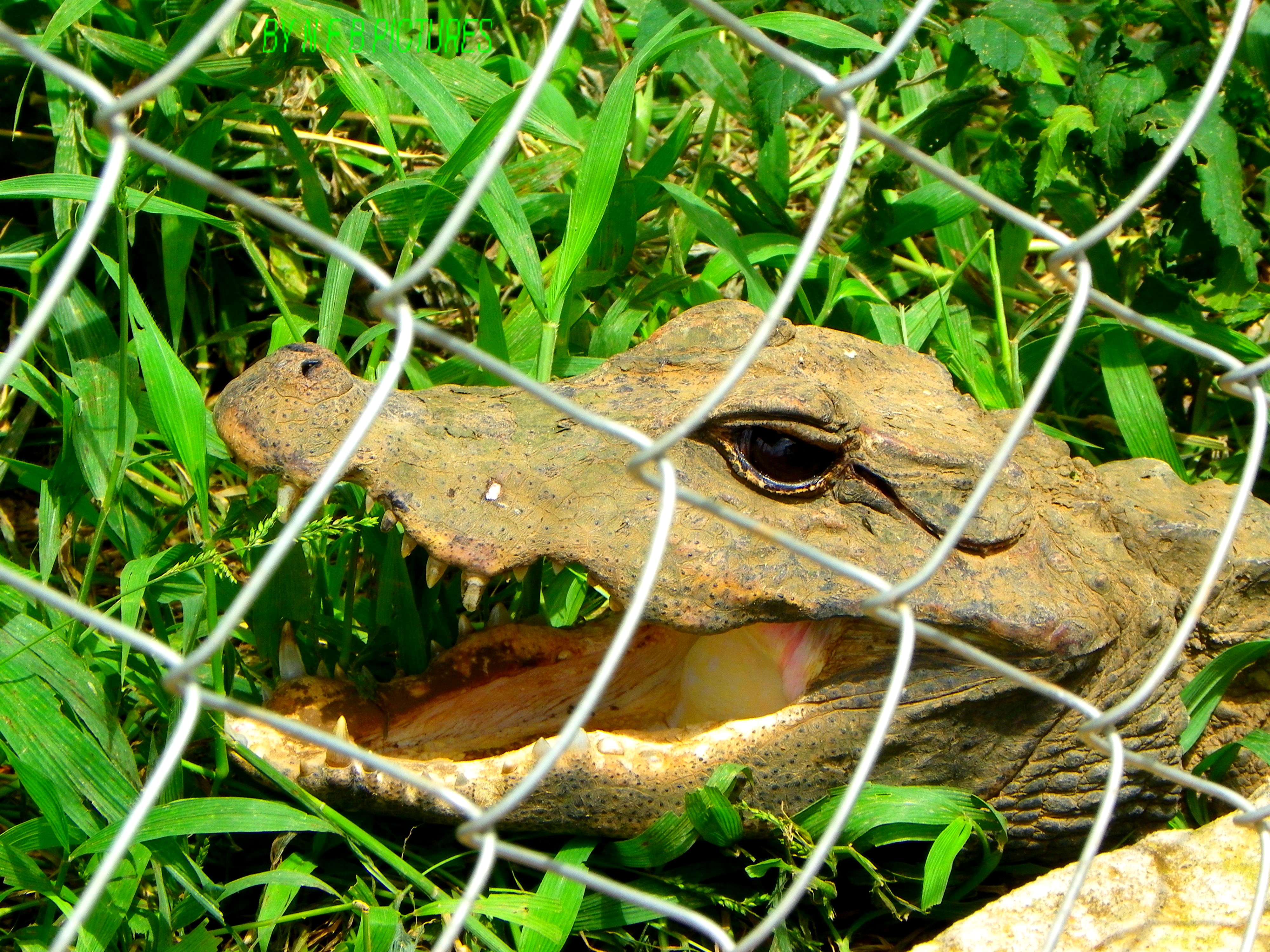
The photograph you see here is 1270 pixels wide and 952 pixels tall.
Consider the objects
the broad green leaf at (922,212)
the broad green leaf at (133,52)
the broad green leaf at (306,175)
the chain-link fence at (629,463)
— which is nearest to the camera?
the chain-link fence at (629,463)

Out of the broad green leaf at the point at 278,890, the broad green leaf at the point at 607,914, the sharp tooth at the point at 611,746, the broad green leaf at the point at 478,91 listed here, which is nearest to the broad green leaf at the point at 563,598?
the sharp tooth at the point at 611,746

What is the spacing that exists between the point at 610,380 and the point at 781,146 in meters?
1.57

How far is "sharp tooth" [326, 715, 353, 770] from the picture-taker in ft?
7.41

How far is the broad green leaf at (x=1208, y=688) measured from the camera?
98.6 inches

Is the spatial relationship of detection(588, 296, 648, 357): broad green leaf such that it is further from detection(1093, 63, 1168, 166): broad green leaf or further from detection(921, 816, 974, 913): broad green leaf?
detection(921, 816, 974, 913): broad green leaf

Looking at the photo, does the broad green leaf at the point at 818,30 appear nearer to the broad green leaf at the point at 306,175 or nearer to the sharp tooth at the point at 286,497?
the broad green leaf at the point at 306,175

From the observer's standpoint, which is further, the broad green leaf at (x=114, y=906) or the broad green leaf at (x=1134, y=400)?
the broad green leaf at (x=1134, y=400)

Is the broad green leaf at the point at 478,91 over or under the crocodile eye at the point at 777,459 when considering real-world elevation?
over

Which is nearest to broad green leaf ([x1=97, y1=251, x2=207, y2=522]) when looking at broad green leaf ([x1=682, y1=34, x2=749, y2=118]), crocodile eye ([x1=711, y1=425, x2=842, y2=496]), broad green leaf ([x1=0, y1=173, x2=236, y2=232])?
broad green leaf ([x1=0, y1=173, x2=236, y2=232])

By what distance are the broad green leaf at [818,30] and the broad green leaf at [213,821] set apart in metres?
2.25

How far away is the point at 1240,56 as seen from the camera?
10.9 feet

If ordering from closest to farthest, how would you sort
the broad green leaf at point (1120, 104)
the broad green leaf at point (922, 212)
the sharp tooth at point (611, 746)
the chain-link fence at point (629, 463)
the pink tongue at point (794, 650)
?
the chain-link fence at point (629, 463), the sharp tooth at point (611, 746), the pink tongue at point (794, 650), the broad green leaf at point (1120, 104), the broad green leaf at point (922, 212)

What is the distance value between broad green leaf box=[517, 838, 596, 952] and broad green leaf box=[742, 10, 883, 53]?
2072 mm

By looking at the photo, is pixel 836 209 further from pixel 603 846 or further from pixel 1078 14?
pixel 603 846
